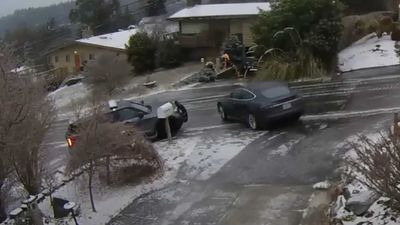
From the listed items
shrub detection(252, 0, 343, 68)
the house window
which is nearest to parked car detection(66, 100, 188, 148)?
shrub detection(252, 0, 343, 68)

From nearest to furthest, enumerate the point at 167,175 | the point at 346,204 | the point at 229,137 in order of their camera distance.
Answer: the point at 346,204 < the point at 167,175 < the point at 229,137

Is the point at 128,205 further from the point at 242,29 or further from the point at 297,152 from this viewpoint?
the point at 242,29

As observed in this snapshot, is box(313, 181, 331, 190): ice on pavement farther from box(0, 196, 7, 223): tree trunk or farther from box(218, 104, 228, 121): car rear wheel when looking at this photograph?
box(218, 104, 228, 121): car rear wheel

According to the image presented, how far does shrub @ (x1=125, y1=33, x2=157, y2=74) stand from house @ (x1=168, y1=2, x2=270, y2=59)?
2.49 metres

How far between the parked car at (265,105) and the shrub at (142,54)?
95.6 ft

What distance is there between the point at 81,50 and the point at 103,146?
52458 mm

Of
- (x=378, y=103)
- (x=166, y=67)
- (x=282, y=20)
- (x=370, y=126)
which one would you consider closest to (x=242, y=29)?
(x=166, y=67)

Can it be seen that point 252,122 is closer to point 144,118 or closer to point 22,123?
point 144,118

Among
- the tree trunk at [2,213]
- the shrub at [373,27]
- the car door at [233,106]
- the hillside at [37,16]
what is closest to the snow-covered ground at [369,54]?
the shrub at [373,27]

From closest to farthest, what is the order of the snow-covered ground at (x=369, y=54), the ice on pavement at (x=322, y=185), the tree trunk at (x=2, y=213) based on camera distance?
the ice on pavement at (x=322, y=185) < the tree trunk at (x=2, y=213) < the snow-covered ground at (x=369, y=54)

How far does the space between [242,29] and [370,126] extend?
3139 cm

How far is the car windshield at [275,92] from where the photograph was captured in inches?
773

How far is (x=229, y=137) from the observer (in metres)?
19.0

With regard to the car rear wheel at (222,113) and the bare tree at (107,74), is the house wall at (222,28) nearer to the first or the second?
the bare tree at (107,74)
